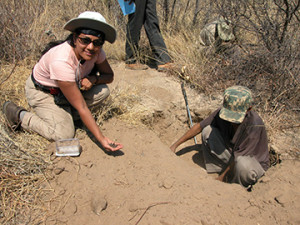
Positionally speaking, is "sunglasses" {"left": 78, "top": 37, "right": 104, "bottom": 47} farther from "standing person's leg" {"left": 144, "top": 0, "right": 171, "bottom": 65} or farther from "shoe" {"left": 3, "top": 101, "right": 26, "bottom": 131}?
"standing person's leg" {"left": 144, "top": 0, "right": 171, "bottom": 65}

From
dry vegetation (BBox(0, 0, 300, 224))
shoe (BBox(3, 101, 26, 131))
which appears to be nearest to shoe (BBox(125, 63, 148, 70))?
dry vegetation (BBox(0, 0, 300, 224))

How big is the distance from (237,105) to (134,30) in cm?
263

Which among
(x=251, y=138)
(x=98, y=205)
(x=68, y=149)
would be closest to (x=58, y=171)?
(x=68, y=149)

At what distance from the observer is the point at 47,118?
2695 mm

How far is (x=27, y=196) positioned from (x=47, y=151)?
495 millimetres

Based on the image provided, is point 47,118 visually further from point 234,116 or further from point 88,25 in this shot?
point 234,116

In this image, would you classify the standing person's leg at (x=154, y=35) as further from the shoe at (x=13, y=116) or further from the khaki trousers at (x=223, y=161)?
the shoe at (x=13, y=116)

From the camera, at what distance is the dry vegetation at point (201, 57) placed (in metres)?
3.18

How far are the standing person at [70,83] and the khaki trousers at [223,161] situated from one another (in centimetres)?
119

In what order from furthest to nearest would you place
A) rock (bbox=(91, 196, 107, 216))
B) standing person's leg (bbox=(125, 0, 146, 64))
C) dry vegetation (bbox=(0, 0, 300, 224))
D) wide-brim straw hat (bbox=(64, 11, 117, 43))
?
standing person's leg (bbox=(125, 0, 146, 64)) → dry vegetation (bbox=(0, 0, 300, 224)) → wide-brim straw hat (bbox=(64, 11, 117, 43)) → rock (bbox=(91, 196, 107, 216))

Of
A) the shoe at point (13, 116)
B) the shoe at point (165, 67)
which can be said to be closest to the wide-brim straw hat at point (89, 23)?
the shoe at point (13, 116)

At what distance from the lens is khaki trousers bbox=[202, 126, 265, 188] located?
8.63ft

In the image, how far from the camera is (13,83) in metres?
3.59

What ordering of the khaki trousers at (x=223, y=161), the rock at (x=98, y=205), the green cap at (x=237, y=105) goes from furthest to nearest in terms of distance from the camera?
the khaki trousers at (x=223, y=161)
the green cap at (x=237, y=105)
the rock at (x=98, y=205)
